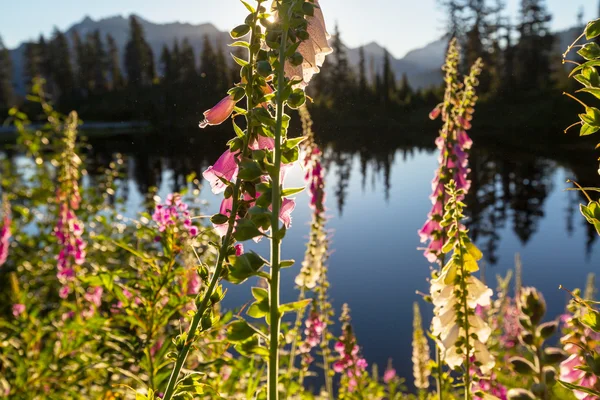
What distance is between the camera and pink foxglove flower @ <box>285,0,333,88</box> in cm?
72

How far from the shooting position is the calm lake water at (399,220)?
9477 millimetres

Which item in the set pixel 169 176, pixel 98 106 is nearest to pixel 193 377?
pixel 169 176

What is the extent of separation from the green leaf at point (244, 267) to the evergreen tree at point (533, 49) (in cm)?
3222

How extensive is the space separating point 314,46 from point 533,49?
39726 millimetres

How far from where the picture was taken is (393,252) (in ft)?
41.6

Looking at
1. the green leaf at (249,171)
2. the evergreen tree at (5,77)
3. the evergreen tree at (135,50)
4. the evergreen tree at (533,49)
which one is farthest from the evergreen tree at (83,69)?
the green leaf at (249,171)

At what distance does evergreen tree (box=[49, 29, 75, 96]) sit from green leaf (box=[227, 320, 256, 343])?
196 ft

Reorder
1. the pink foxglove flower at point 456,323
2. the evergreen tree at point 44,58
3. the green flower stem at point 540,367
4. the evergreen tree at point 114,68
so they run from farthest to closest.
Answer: the evergreen tree at point 44,58 < the evergreen tree at point 114,68 < the pink foxglove flower at point 456,323 < the green flower stem at point 540,367

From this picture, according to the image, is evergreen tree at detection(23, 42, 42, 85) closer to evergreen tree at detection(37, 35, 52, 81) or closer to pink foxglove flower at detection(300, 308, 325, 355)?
evergreen tree at detection(37, 35, 52, 81)

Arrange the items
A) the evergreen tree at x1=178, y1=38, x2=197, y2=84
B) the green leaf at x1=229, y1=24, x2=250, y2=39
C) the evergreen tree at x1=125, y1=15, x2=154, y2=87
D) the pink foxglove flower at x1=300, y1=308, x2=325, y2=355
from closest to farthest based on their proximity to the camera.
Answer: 1. the green leaf at x1=229, y1=24, x2=250, y2=39
2. the pink foxglove flower at x1=300, y1=308, x2=325, y2=355
3. the evergreen tree at x1=178, y1=38, x2=197, y2=84
4. the evergreen tree at x1=125, y1=15, x2=154, y2=87

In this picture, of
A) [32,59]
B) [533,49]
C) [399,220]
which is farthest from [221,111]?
[32,59]

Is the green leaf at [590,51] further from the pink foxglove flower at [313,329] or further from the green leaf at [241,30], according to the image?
the pink foxglove flower at [313,329]

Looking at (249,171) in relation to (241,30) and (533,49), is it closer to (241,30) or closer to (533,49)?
(241,30)

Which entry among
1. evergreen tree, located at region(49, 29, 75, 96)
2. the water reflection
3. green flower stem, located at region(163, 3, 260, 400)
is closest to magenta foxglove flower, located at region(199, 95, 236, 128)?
green flower stem, located at region(163, 3, 260, 400)
